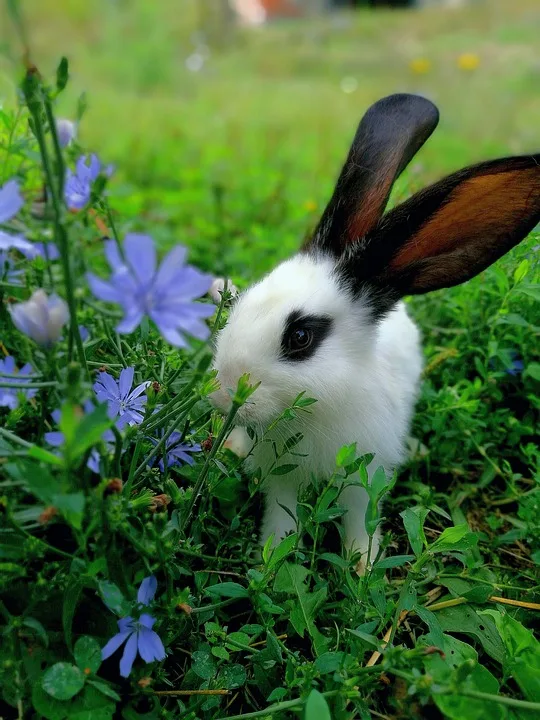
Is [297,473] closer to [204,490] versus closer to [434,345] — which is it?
[204,490]

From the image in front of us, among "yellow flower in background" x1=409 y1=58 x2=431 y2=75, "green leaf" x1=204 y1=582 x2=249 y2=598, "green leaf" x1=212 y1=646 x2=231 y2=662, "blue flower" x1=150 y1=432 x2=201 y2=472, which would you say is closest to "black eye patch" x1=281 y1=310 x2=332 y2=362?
"blue flower" x1=150 y1=432 x2=201 y2=472

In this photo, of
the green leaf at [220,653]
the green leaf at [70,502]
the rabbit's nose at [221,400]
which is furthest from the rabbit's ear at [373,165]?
the green leaf at [70,502]

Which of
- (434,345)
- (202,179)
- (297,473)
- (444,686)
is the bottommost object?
(444,686)

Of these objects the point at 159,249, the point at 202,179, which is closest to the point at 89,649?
the point at 159,249

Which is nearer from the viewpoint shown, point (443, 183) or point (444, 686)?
point (444, 686)

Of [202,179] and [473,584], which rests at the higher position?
[202,179]

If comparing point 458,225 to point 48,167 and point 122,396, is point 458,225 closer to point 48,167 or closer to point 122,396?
point 122,396

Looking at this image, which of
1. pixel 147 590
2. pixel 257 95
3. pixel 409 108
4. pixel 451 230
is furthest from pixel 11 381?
pixel 257 95
